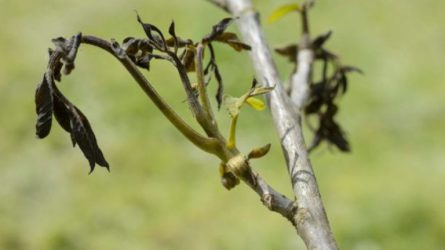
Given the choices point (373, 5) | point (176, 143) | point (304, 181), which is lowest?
point (304, 181)

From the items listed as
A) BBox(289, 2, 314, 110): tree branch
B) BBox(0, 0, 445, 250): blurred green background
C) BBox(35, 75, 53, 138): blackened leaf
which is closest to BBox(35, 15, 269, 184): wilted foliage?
BBox(35, 75, 53, 138): blackened leaf

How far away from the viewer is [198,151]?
102 inches

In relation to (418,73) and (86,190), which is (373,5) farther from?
(86,190)

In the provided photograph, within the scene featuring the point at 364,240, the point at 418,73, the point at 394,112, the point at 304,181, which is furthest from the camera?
the point at 418,73

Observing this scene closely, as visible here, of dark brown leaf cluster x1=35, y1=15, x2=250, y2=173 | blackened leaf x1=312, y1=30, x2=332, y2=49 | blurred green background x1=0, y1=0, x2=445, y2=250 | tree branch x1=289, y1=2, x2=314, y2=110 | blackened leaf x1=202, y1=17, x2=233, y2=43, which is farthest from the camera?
blurred green background x1=0, y1=0, x2=445, y2=250

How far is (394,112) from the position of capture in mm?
2713

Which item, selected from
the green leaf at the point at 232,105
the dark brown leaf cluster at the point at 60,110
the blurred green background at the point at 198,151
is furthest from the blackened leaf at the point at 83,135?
the blurred green background at the point at 198,151

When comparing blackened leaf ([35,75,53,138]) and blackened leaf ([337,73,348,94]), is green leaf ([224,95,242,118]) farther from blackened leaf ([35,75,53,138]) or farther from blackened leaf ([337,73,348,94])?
blackened leaf ([337,73,348,94])

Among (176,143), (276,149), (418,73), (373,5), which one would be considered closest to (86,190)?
(176,143)

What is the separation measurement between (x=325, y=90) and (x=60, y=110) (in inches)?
25.3

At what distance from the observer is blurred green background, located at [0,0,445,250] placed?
222 centimetres

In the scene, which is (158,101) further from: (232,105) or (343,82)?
(343,82)

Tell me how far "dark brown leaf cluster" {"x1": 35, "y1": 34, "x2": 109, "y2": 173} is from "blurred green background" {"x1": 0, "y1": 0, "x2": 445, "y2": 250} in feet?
4.60

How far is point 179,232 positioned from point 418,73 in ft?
4.15
